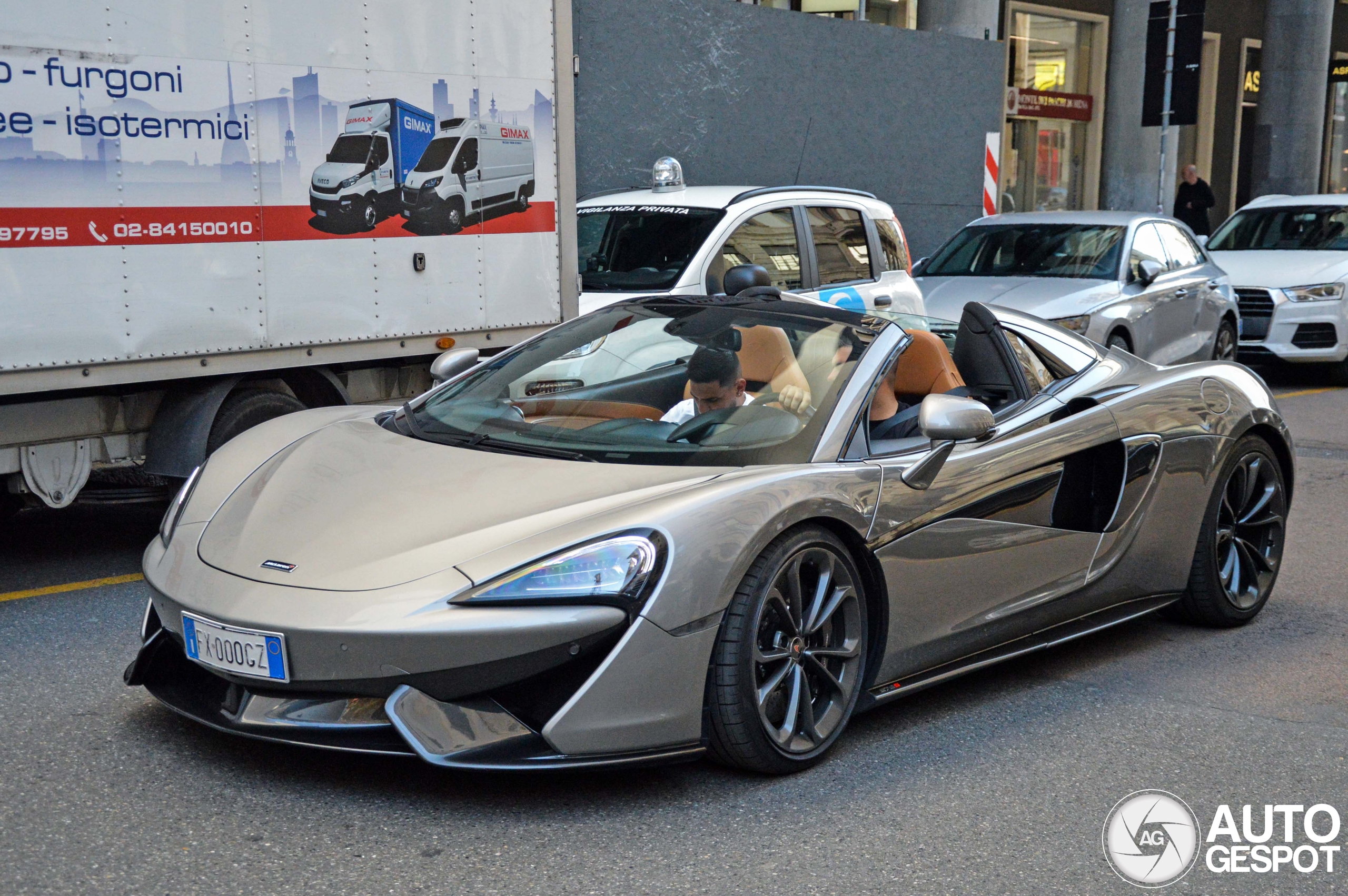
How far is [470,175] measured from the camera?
7.09 meters

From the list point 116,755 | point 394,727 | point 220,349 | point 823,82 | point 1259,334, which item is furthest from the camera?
point 823,82

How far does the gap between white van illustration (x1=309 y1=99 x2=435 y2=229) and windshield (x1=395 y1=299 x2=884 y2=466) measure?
1.86 m

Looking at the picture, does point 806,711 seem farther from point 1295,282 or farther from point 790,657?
point 1295,282

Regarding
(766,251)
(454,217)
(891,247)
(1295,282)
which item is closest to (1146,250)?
(1295,282)

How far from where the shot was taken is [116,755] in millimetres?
3930

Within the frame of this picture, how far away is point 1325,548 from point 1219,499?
1.94 metres

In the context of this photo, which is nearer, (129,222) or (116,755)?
(116,755)

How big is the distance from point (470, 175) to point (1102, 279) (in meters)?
6.01

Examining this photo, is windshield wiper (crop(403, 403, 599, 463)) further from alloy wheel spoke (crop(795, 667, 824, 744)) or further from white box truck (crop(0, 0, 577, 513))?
white box truck (crop(0, 0, 577, 513))

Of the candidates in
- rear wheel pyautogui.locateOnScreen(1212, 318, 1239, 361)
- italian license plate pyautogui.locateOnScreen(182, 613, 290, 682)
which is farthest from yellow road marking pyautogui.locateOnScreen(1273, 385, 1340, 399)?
italian license plate pyautogui.locateOnScreen(182, 613, 290, 682)

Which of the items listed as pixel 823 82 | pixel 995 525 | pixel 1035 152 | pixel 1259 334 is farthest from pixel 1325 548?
pixel 1035 152

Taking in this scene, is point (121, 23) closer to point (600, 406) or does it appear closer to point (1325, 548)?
point (600, 406)

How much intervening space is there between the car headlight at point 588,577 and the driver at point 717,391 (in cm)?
84

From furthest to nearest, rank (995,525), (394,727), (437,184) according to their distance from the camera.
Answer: (437,184) → (995,525) → (394,727)
